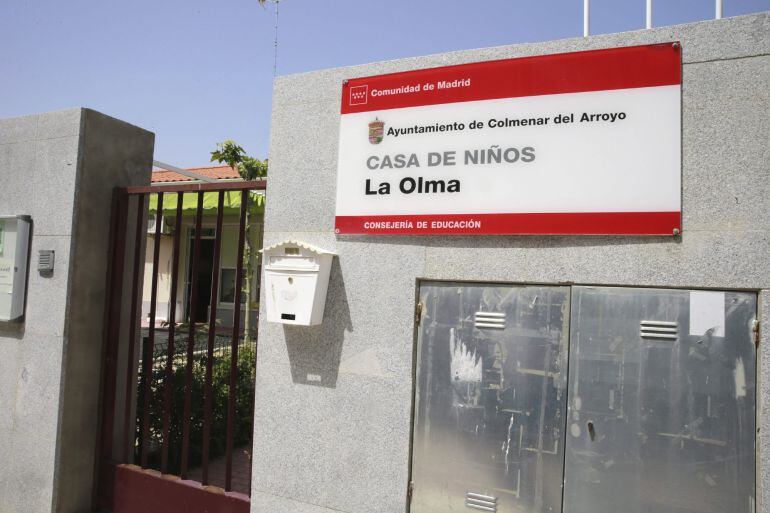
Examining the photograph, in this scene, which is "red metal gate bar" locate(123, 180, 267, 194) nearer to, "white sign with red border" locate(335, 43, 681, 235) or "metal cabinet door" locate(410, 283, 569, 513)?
"white sign with red border" locate(335, 43, 681, 235)

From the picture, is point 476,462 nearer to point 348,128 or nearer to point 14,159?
point 348,128

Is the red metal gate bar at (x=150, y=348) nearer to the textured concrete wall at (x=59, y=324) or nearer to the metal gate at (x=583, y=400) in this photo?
the textured concrete wall at (x=59, y=324)

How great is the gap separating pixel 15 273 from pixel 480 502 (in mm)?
4399

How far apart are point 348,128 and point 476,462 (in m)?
2.38

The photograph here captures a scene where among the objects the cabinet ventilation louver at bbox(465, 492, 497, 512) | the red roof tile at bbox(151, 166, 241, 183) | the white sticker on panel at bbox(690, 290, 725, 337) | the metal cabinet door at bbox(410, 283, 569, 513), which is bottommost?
the cabinet ventilation louver at bbox(465, 492, 497, 512)

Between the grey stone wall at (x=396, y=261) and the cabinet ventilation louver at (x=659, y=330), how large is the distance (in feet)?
0.71

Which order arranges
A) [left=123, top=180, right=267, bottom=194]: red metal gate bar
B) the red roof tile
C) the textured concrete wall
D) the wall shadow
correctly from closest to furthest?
the wall shadow, [left=123, top=180, right=267, bottom=194]: red metal gate bar, the textured concrete wall, the red roof tile

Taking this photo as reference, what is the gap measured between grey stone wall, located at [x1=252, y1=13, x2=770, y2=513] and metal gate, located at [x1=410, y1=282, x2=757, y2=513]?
104 mm


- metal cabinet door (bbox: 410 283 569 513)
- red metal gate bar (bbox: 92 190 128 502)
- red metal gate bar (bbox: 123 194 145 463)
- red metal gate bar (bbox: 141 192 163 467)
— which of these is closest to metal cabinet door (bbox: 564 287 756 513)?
metal cabinet door (bbox: 410 283 569 513)

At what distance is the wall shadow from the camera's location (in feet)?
12.1

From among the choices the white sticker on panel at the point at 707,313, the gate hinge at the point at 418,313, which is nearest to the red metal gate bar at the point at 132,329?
the gate hinge at the point at 418,313

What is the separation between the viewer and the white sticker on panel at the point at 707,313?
286cm

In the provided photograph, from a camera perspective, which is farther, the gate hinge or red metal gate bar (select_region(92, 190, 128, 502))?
red metal gate bar (select_region(92, 190, 128, 502))

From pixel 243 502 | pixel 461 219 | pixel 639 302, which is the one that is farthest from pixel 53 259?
pixel 639 302
